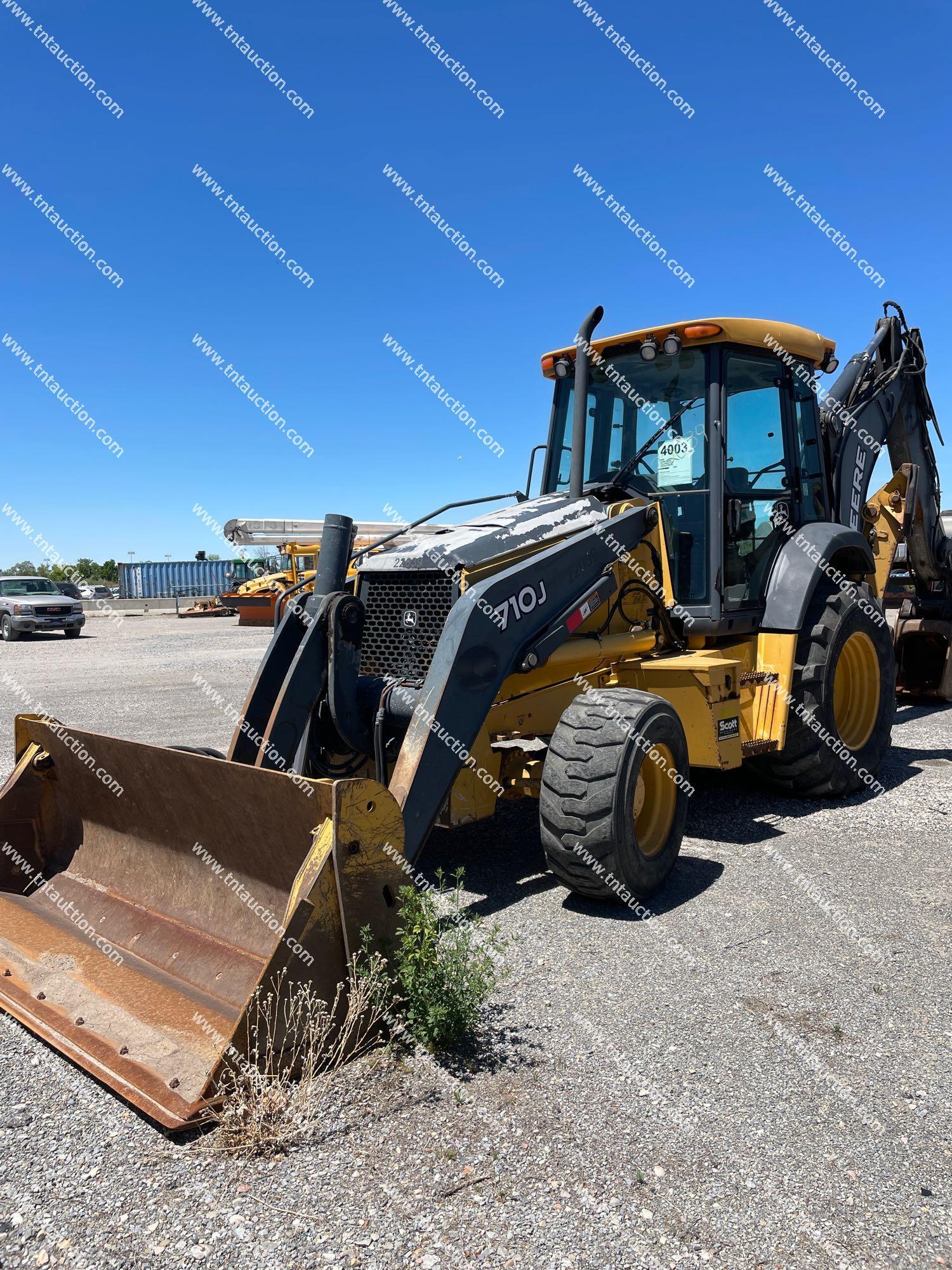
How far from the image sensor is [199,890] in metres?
4.09

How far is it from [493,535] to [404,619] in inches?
27.0

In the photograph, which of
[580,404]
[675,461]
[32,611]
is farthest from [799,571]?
[32,611]

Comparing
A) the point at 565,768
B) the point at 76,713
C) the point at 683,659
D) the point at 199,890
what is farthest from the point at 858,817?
the point at 76,713

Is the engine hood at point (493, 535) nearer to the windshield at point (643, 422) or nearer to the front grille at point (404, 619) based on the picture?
the front grille at point (404, 619)

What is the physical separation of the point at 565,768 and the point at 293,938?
5.99ft

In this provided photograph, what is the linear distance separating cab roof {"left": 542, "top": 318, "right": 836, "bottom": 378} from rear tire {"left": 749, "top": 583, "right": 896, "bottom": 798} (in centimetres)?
173

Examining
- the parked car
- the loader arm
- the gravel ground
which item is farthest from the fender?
the parked car

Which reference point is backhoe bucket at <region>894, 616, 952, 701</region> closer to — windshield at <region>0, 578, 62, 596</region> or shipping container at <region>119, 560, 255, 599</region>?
windshield at <region>0, 578, 62, 596</region>

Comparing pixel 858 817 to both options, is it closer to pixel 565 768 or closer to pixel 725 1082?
pixel 565 768

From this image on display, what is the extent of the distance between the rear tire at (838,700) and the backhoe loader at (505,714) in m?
0.02

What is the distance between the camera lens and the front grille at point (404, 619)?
517 centimetres

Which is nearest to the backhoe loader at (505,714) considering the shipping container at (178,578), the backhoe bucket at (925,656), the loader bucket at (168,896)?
the loader bucket at (168,896)

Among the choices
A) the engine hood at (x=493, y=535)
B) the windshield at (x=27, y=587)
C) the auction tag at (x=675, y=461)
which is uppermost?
the auction tag at (x=675, y=461)

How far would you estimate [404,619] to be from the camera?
5.34 metres
